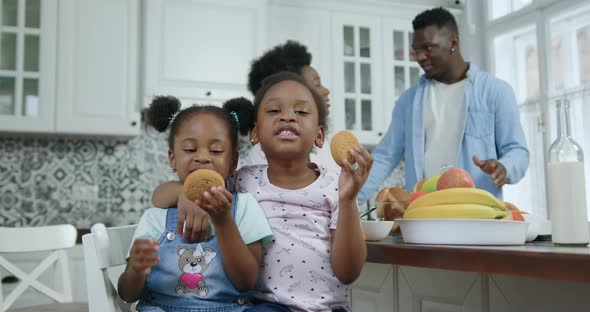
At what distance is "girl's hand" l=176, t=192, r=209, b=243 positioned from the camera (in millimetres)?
1061

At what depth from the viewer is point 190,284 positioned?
1044mm

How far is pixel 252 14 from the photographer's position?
3.69m

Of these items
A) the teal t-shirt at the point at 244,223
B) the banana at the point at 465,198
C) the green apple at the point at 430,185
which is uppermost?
the green apple at the point at 430,185

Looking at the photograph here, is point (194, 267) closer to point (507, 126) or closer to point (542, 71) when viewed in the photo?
point (507, 126)

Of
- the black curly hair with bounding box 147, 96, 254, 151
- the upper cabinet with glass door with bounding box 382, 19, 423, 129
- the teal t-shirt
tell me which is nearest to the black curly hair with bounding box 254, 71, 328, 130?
the black curly hair with bounding box 147, 96, 254, 151

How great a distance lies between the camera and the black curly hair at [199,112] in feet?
3.88

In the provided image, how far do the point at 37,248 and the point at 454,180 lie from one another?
132 cm

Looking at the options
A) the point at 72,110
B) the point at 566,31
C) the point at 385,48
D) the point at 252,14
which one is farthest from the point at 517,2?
the point at 72,110

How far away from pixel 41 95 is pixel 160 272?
2.51m

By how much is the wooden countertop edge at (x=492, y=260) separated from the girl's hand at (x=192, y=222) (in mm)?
353

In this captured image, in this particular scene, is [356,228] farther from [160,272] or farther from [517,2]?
[517,2]

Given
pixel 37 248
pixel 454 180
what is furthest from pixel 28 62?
pixel 454 180

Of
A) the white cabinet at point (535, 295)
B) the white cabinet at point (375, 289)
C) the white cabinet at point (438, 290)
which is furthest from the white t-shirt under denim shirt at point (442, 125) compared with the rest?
the white cabinet at point (535, 295)

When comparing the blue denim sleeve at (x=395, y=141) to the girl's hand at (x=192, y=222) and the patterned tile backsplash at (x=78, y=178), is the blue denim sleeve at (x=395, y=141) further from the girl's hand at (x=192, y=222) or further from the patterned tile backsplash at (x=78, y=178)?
the patterned tile backsplash at (x=78, y=178)
